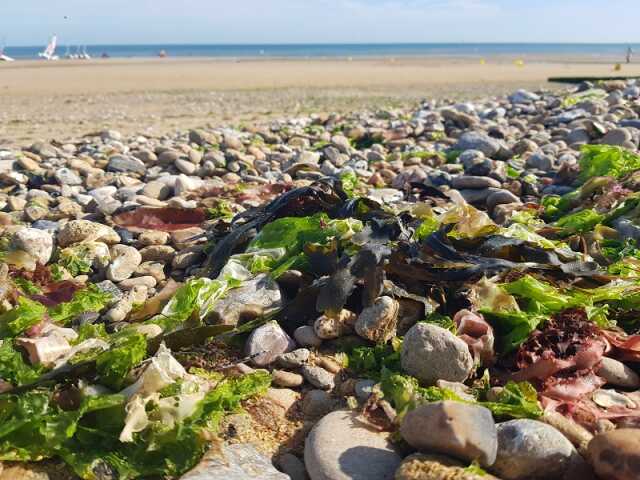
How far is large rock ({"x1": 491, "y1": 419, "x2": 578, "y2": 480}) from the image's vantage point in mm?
2232

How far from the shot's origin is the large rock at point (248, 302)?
3.32 metres

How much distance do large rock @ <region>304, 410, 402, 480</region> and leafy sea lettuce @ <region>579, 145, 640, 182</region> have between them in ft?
14.6

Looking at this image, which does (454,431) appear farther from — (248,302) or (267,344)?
(248,302)

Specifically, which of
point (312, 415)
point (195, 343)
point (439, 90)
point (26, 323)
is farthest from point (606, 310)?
point (439, 90)

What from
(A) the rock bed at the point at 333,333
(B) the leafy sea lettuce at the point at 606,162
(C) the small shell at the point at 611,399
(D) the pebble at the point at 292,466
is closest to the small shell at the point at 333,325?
(A) the rock bed at the point at 333,333

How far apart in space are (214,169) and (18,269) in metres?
3.33

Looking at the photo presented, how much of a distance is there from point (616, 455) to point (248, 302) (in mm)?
1912

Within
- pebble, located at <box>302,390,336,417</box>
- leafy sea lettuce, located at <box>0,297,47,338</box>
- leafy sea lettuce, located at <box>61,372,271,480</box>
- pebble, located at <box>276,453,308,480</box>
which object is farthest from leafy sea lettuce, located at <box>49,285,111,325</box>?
pebble, located at <box>276,453,308,480</box>

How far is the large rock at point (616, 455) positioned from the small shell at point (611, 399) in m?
0.49

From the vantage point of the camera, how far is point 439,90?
20219 mm

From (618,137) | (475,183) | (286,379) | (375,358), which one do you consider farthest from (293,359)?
(618,137)

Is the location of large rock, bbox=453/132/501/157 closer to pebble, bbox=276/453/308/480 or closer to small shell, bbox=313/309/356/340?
small shell, bbox=313/309/356/340

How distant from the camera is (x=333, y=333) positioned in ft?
10.5

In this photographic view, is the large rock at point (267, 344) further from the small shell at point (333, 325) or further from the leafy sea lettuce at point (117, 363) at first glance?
the leafy sea lettuce at point (117, 363)
